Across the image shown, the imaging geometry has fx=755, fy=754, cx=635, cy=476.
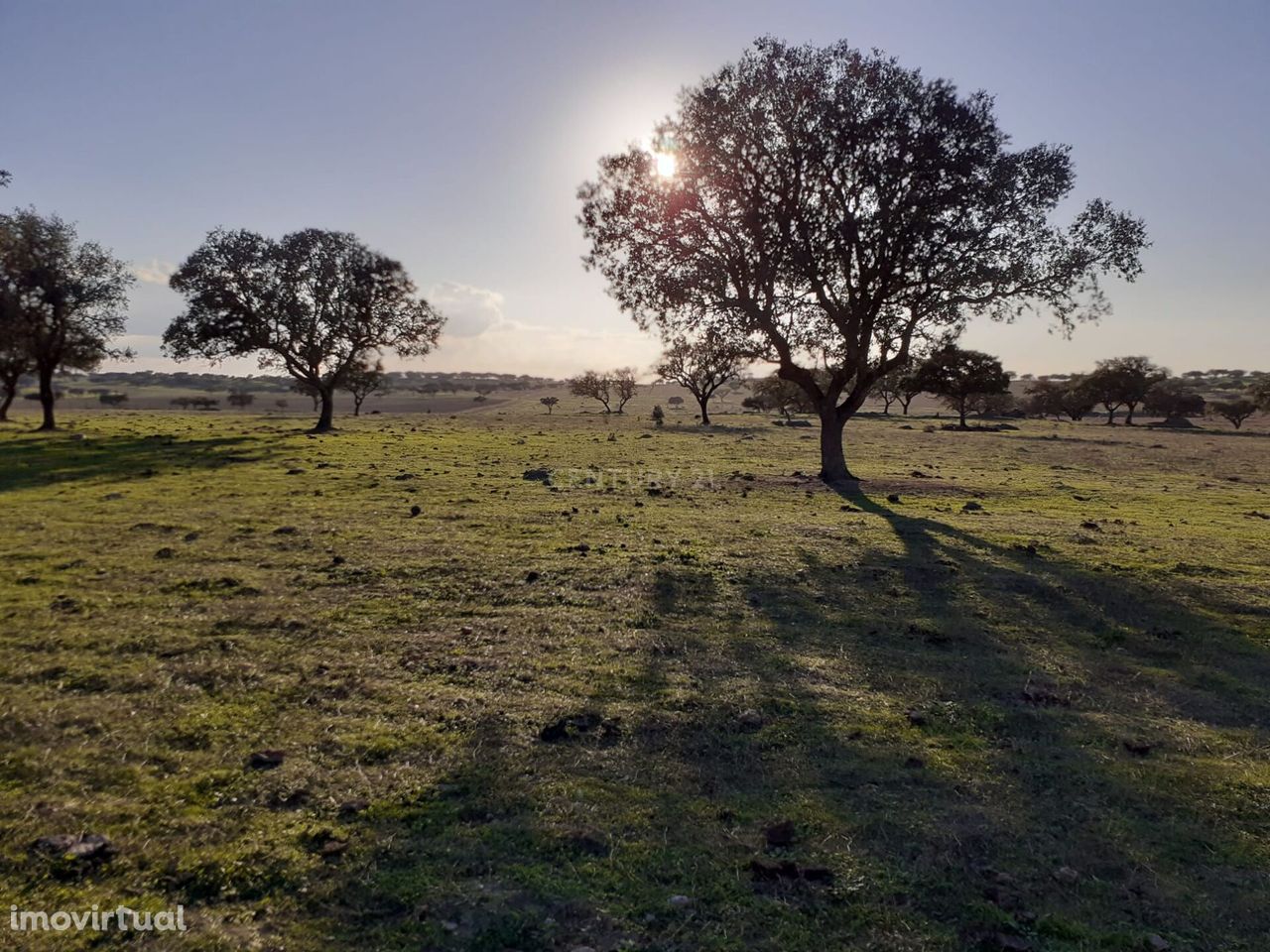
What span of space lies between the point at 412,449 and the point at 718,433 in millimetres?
28052

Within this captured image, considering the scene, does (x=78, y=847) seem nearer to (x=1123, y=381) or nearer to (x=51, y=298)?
(x=51, y=298)

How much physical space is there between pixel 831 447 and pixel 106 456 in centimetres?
2949

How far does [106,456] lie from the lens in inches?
1230

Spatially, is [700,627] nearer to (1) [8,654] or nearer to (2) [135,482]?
(1) [8,654]

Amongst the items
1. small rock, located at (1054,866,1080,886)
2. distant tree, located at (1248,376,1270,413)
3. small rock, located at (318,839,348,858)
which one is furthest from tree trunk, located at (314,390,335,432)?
distant tree, located at (1248,376,1270,413)

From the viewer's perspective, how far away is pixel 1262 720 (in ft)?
26.1

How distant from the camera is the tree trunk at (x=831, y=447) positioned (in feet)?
93.7

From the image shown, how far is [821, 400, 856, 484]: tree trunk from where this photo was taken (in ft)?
93.7

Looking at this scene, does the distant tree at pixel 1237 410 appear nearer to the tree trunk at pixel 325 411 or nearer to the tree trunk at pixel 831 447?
the tree trunk at pixel 831 447

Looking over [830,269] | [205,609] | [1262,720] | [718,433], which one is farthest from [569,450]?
[1262,720]

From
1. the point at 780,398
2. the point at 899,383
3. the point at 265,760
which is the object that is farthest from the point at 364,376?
the point at 265,760

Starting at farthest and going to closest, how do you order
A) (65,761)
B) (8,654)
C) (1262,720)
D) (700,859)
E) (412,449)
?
1. (412,449)
2. (8,654)
3. (1262,720)
4. (65,761)
5. (700,859)

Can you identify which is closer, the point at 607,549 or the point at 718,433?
the point at 607,549

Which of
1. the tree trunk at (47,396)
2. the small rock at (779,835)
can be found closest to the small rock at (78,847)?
the small rock at (779,835)
